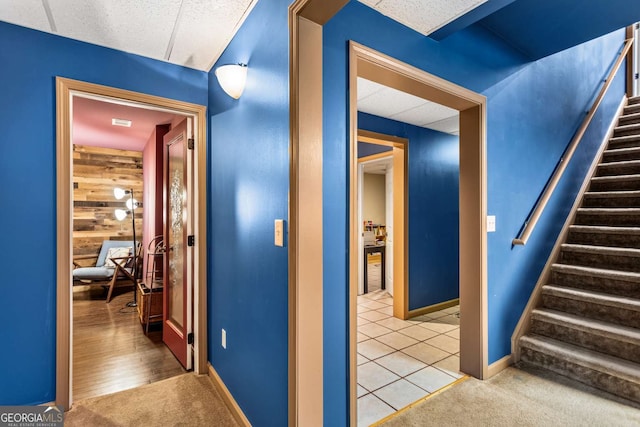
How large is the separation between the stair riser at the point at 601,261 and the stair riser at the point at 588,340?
74 centimetres

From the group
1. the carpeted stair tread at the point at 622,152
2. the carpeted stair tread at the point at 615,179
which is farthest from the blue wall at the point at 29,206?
the carpeted stair tread at the point at 622,152

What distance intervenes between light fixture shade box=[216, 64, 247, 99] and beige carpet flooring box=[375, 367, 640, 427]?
222cm

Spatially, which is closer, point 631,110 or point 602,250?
point 602,250

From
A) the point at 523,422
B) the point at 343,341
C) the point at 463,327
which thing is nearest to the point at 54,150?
the point at 343,341

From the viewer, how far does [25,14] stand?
5.85 feet

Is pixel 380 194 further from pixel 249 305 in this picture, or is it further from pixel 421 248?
pixel 249 305

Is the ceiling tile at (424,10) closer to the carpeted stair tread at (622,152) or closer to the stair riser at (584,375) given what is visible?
the stair riser at (584,375)

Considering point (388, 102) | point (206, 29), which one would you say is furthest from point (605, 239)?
point (206, 29)

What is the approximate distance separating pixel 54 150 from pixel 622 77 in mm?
6305

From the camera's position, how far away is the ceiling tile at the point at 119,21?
67.9 inches

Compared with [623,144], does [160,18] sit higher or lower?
higher

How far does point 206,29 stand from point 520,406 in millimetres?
3140

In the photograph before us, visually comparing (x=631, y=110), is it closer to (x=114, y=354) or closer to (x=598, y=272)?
(x=598, y=272)

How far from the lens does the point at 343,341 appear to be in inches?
60.3
